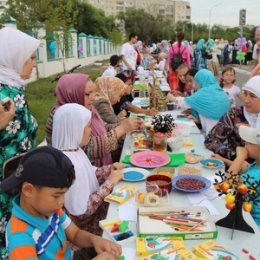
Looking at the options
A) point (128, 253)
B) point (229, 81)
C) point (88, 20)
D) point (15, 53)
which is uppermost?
point (88, 20)

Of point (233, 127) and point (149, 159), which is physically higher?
point (233, 127)

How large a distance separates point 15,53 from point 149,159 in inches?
49.8

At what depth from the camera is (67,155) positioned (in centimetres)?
214

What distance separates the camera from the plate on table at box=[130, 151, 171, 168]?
8.71 feet

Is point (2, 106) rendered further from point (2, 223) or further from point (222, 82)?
point (222, 82)

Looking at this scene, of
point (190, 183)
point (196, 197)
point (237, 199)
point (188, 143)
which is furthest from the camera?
point (188, 143)

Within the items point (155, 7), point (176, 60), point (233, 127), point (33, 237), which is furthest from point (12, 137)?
point (155, 7)

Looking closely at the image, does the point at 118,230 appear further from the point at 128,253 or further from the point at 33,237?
the point at 33,237

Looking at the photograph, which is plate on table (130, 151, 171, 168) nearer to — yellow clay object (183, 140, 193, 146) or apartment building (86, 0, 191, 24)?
yellow clay object (183, 140, 193, 146)

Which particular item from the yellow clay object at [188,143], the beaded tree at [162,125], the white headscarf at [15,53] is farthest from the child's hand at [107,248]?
the yellow clay object at [188,143]

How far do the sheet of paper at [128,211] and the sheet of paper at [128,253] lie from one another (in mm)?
266

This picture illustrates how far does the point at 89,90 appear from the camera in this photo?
2943 mm

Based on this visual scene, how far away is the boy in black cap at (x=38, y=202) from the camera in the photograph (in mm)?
1426

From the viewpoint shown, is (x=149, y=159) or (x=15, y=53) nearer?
(x=15, y=53)
